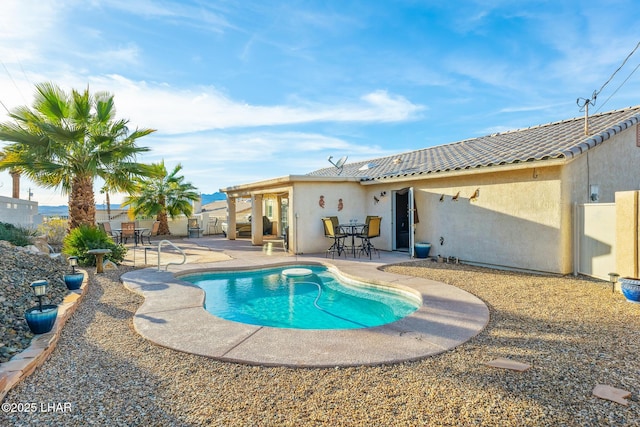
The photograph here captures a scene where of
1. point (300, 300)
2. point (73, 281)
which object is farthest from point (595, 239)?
point (73, 281)

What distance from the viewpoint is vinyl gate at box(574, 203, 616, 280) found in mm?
7922

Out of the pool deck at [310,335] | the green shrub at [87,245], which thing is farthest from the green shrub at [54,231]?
the pool deck at [310,335]

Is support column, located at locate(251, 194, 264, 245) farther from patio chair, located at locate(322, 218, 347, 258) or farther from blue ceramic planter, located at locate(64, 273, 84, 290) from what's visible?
blue ceramic planter, located at locate(64, 273, 84, 290)

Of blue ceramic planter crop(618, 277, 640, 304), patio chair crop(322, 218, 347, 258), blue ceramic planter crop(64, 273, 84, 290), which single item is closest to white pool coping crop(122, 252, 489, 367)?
blue ceramic planter crop(64, 273, 84, 290)

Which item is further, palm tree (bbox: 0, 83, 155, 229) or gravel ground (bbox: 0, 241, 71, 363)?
palm tree (bbox: 0, 83, 155, 229)

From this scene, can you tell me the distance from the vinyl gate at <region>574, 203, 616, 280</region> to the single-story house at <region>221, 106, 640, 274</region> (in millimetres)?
217

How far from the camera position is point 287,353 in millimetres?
4180

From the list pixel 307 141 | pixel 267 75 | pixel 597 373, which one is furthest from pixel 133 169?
pixel 597 373

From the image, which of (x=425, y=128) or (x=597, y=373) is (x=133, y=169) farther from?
(x=425, y=128)

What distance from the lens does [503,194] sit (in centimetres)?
1000

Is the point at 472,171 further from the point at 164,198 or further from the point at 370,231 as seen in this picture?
the point at 164,198

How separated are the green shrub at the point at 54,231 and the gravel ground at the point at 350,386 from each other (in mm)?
13611

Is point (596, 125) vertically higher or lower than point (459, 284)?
higher

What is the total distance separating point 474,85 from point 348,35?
6336 millimetres
